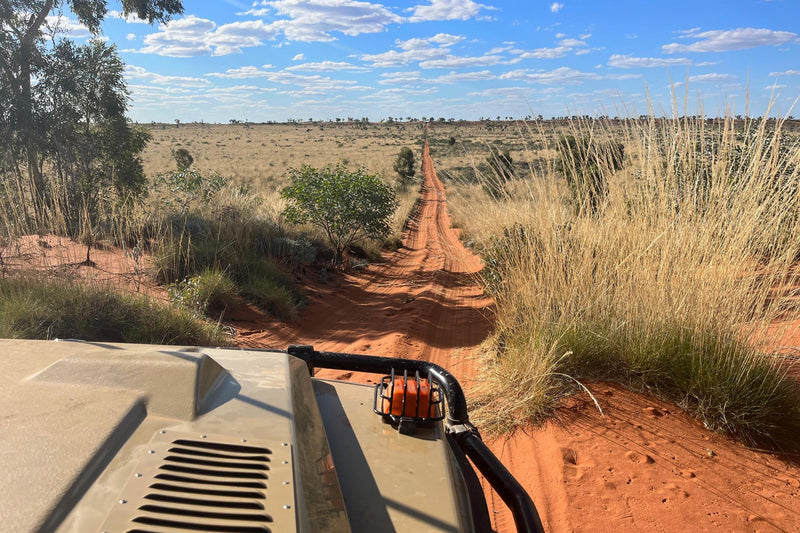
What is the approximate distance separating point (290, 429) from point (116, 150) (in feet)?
38.8

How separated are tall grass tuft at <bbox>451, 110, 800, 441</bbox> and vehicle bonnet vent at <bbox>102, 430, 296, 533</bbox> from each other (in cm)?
300

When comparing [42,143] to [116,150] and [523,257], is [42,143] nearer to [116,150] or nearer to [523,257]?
[116,150]

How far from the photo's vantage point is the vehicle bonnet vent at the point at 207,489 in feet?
3.64

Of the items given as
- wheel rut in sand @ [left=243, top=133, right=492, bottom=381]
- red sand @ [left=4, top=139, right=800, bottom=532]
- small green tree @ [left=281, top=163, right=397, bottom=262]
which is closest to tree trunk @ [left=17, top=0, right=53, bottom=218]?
small green tree @ [left=281, top=163, right=397, bottom=262]

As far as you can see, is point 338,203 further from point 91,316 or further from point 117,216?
point 91,316

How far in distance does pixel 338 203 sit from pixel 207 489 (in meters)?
10.2

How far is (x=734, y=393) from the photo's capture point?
368cm

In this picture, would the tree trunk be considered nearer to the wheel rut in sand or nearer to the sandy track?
the wheel rut in sand

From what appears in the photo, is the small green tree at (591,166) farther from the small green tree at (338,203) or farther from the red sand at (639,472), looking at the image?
the small green tree at (338,203)

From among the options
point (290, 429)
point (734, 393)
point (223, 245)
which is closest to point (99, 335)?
point (223, 245)

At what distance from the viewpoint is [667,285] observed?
406 cm

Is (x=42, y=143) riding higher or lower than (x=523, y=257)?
higher

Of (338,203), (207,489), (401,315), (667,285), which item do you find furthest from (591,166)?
(338,203)

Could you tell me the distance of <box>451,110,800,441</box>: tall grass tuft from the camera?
12.2 feet
